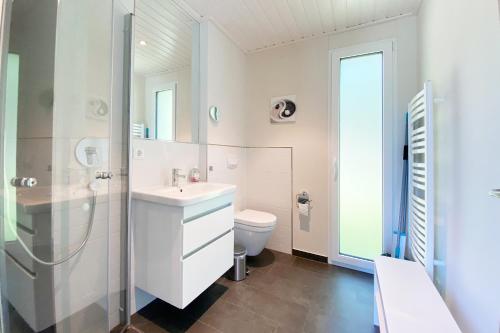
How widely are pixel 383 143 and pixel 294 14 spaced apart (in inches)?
57.9

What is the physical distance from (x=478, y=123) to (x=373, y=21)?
1655mm

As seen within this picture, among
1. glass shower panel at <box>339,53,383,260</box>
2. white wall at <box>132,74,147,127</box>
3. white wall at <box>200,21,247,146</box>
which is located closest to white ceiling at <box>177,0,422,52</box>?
white wall at <box>200,21,247,146</box>

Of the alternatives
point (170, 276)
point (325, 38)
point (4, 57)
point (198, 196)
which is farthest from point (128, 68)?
point (325, 38)

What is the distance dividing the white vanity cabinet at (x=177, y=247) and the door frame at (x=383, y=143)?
128cm

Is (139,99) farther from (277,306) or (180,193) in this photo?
(277,306)

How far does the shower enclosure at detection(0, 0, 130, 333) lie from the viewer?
0.88 metres

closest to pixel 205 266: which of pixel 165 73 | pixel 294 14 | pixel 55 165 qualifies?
pixel 55 165

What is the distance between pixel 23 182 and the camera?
0.90 metres

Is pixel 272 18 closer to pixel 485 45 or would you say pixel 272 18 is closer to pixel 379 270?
pixel 485 45

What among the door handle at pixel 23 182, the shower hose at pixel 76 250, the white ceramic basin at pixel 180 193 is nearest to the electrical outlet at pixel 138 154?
the white ceramic basin at pixel 180 193

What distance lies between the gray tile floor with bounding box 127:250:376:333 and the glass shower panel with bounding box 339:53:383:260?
1.20 feet

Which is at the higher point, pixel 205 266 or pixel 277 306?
pixel 205 266

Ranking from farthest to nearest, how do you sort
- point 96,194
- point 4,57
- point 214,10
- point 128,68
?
point 214,10
point 128,68
point 96,194
point 4,57

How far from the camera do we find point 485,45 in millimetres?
870
